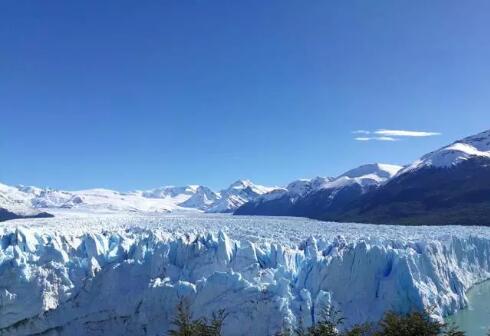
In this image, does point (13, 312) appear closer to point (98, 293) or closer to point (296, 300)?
point (98, 293)

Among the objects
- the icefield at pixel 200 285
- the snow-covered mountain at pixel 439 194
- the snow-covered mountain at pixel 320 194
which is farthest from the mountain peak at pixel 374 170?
the icefield at pixel 200 285

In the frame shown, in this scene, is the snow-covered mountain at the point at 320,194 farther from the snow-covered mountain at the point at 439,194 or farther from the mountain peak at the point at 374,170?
the snow-covered mountain at the point at 439,194

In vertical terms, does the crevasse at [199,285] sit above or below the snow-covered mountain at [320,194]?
below

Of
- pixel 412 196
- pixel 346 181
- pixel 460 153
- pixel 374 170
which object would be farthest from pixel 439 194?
pixel 374 170

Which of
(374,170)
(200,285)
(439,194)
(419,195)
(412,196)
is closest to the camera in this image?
(200,285)

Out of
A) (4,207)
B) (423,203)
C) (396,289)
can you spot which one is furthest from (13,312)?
(4,207)

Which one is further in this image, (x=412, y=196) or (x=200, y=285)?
(x=412, y=196)

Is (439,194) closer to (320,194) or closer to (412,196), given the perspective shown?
(412,196)
